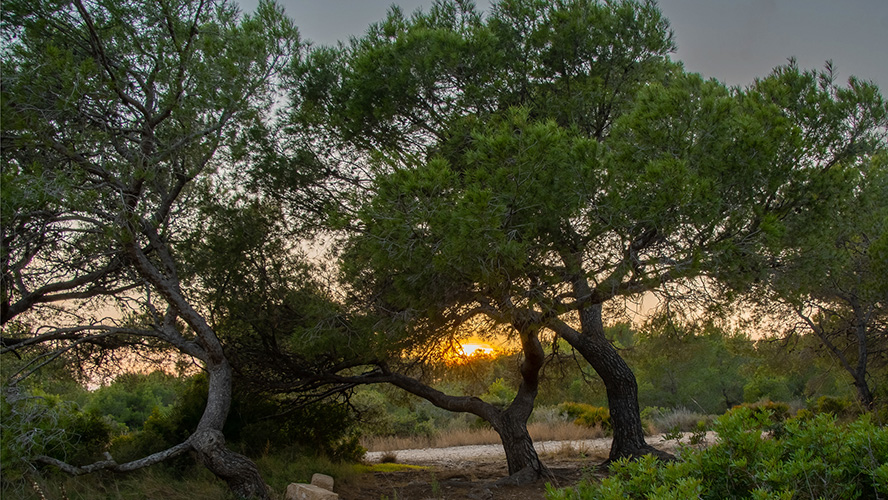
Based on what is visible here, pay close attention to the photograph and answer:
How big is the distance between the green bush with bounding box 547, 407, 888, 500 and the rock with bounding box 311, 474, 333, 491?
18.7ft

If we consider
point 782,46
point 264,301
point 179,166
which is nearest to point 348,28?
point 179,166

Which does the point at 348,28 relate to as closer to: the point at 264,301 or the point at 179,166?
the point at 179,166

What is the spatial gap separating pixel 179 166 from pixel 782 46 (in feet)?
29.0

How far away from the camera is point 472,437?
18031 millimetres

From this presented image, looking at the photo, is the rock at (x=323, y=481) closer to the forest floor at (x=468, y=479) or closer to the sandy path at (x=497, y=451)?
the forest floor at (x=468, y=479)

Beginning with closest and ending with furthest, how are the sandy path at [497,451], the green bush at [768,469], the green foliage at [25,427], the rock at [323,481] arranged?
1. the green bush at [768,469]
2. the green foliage at [25,427]
3. the rock at [323,481]
4. the sandy path at [497,451]

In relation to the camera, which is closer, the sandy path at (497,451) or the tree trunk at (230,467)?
the tree trunk at (230,467)

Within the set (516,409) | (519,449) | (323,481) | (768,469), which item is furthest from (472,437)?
(768,469)

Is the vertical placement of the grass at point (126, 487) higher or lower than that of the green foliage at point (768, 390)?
lower

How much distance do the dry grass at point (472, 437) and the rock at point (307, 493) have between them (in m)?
10.4

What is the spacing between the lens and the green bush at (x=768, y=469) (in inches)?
103

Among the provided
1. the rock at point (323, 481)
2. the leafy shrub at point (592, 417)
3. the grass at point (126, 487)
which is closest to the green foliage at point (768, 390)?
the leafy shrub at point (592, 417)

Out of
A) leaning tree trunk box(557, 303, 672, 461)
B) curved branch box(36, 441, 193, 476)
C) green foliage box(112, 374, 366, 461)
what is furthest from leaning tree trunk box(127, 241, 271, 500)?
leaning tree trunk box(557, 303, 672, 461)

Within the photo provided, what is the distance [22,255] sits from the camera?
6.96 m
